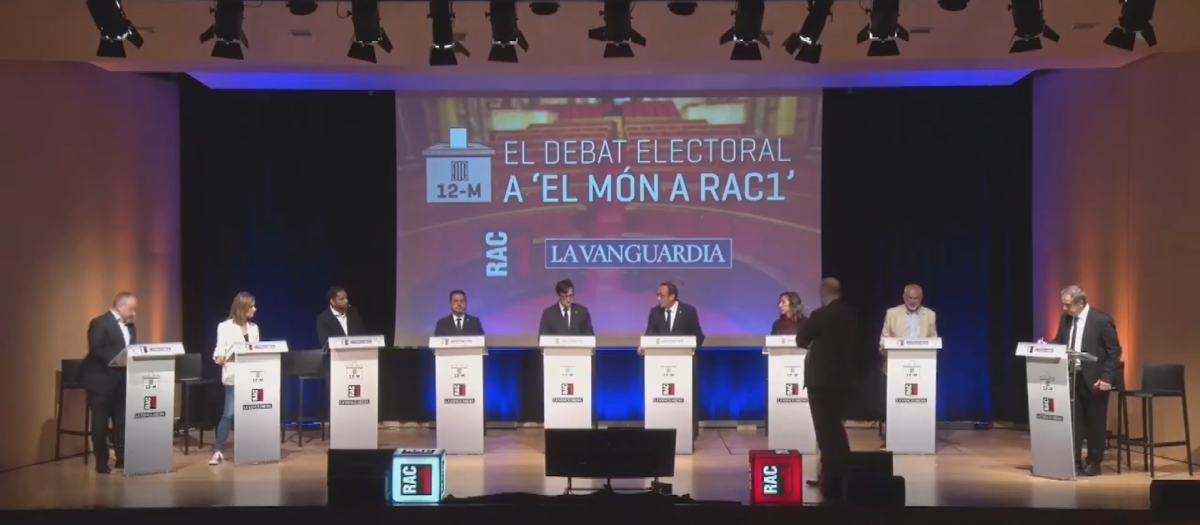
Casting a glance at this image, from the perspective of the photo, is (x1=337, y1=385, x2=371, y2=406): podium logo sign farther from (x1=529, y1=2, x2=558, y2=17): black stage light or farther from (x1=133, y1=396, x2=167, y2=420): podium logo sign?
(x1=529, y1=2, x2=558, y2=17): black stage light

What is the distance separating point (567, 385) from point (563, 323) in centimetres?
107

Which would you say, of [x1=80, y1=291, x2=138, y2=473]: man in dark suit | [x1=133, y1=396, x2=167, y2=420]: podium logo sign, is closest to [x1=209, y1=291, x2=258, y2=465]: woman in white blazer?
[x1=133, y1=396, x2=167, y2=420]: podium logo sign

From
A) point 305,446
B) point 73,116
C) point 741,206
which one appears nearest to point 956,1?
point 741,206

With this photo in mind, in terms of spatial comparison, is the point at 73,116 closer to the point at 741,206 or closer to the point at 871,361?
the point at 741,206

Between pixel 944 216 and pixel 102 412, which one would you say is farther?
pixel 944 216

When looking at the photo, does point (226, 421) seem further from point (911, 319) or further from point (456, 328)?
point (911, 319)

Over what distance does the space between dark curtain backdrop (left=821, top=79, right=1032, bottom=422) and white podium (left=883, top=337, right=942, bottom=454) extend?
226cm

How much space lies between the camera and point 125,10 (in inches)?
311

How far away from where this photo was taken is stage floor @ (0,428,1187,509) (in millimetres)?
7359

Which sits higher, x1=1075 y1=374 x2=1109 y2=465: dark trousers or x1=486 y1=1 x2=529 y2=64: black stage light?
x1=486 y1=1 x2=529 y2=64: black stage light

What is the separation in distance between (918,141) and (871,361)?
2.36 m

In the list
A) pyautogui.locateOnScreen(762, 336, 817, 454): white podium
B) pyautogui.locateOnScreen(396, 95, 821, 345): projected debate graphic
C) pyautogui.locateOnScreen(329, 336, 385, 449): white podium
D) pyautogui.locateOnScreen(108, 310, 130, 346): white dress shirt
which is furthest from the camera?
pyautogui.locateOnScreen(396, 95, 821, 345): projected debate graphic

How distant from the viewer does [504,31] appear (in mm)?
7746

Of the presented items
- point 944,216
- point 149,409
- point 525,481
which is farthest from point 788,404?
point 149,409
